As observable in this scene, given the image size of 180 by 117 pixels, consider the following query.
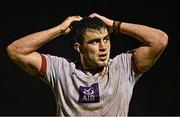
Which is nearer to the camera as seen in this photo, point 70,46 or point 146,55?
point 146,55

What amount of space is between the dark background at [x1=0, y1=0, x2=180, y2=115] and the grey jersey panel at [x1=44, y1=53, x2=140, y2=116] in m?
1.47

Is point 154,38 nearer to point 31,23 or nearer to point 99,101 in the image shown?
point 99,101

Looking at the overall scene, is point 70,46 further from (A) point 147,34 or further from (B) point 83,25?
(A) point 147,34

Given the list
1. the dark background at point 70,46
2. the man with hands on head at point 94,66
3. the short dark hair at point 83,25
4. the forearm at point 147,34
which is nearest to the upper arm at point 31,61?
the man with hands on head at point 94,66

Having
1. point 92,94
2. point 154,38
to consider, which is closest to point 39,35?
point 92,94

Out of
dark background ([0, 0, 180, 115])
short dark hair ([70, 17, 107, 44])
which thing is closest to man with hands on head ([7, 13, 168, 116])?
short dark hair ([70, 17, 107, 44])

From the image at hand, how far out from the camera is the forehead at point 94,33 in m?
2.53

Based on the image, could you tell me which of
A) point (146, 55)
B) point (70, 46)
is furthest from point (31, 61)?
point (70, 46)

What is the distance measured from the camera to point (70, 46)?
13.2ft

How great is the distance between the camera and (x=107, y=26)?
8.48 feet

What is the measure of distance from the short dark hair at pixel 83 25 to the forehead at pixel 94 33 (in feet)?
0.05

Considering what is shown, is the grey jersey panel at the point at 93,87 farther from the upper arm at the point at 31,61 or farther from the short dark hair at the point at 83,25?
the short dark hair at the point at 83,25

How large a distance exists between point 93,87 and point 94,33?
10.1 inches

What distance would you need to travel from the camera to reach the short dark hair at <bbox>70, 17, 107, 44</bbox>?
255 centimetres
